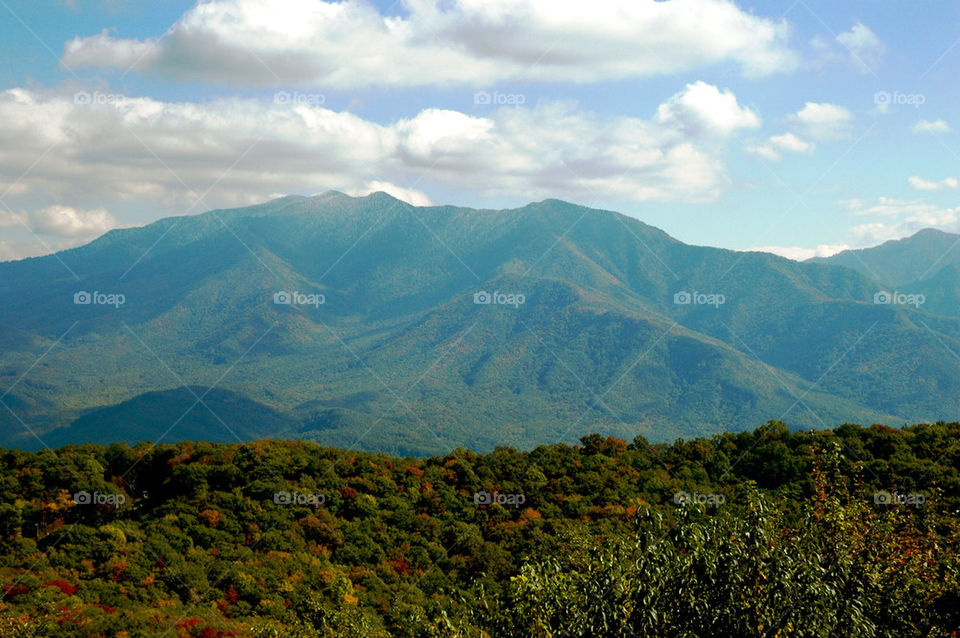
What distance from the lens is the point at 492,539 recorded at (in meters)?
38.4

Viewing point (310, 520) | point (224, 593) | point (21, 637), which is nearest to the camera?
point (21, 637)

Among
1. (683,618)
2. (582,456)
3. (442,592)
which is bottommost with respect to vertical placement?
(442,592)

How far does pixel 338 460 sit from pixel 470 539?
1171 cm

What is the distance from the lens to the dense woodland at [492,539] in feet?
47.3

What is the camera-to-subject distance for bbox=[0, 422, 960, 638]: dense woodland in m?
14.4

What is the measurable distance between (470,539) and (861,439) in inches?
1187

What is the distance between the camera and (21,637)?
2097 cm

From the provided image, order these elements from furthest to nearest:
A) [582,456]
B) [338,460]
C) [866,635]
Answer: [582,456], [338,460], [866,635]

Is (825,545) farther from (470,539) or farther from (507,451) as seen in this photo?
(507,451)

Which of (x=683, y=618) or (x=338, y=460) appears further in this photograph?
(x=338, y=460)

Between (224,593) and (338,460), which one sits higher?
(338,460)

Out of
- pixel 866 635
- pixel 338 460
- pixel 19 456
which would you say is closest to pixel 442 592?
pixel 338 460

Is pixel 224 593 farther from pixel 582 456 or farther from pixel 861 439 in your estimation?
pixel 861 439

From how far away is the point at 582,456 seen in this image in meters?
47.8
